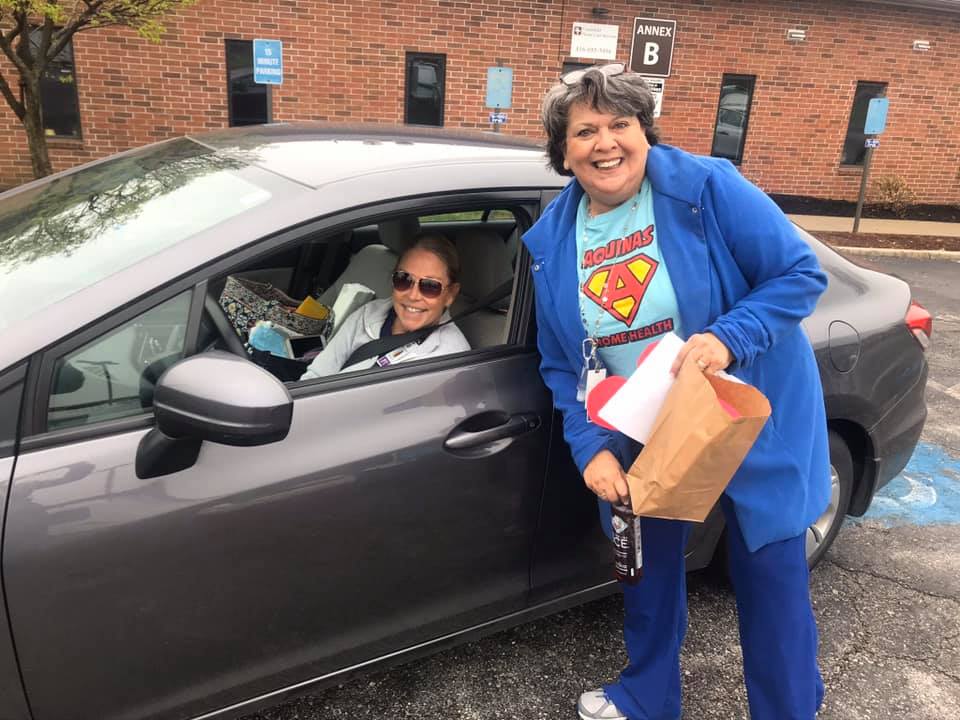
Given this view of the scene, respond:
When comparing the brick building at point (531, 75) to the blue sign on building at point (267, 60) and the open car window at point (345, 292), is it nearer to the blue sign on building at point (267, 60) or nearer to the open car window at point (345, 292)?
the blue sign on building at point (267, 60)

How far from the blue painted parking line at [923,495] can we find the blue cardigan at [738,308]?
6.26 ft

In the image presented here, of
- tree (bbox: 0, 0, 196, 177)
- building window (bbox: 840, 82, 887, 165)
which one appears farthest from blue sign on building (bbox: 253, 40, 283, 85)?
building window (bbox: 840, 82, 887, 165)

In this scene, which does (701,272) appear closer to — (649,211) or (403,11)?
(649,211)

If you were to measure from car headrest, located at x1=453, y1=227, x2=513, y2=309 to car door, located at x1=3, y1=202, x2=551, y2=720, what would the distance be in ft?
1.26

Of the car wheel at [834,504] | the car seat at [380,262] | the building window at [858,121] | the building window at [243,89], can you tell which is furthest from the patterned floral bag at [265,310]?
the building window at [858,121]

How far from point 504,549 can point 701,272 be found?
88 cm

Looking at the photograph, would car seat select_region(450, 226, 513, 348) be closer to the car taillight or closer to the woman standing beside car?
the woman standing beside car

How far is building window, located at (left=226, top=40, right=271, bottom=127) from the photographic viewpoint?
425 inches

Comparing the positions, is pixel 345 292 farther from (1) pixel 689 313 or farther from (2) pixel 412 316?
(1) pixel 689 313

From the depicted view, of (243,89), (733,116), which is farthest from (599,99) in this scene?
(733,116)

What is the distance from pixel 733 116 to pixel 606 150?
1258 cm

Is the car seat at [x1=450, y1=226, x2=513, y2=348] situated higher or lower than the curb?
higher

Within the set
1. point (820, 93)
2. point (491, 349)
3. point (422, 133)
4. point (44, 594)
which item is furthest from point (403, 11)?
point (44, 594)

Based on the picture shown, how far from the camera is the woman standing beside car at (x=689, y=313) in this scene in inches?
66.6
